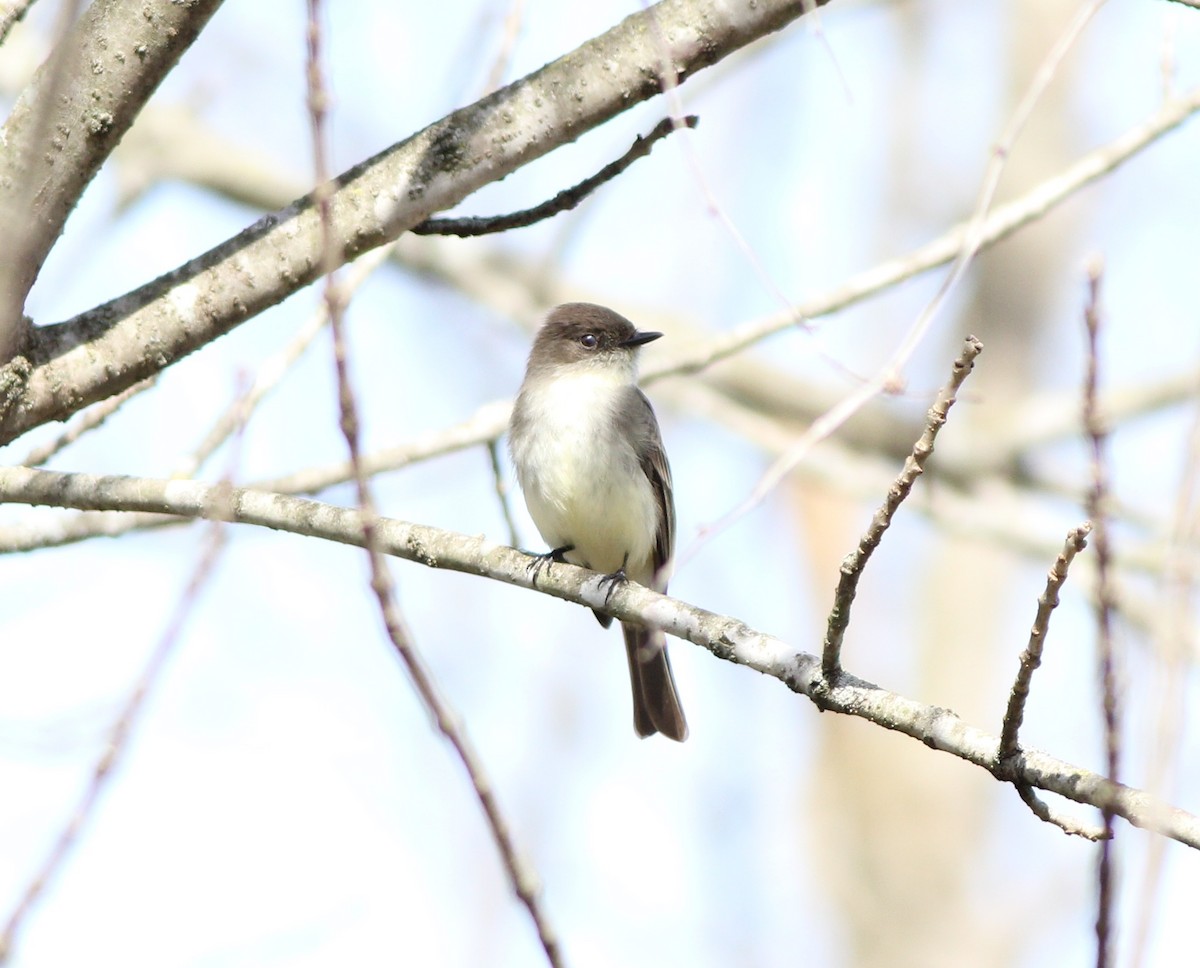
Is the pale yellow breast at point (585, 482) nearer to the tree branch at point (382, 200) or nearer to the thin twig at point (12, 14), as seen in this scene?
the tree branch at point (382, 200)

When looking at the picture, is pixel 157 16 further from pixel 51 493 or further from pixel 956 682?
pixel 956 682

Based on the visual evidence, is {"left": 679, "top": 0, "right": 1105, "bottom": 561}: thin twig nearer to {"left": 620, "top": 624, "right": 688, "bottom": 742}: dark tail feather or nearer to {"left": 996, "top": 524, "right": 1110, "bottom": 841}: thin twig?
{"left": 996, "top": 524, "right": 1110, "bottom": 841}: thin twig

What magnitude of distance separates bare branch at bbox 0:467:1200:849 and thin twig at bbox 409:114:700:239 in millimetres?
731

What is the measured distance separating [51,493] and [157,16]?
111 cm

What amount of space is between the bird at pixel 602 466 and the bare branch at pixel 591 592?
179 cm

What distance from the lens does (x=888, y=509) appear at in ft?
8.32

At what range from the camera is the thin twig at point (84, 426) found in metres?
3.92

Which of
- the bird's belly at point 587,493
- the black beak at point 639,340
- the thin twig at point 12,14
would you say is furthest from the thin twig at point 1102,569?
the black beak at point 639,340

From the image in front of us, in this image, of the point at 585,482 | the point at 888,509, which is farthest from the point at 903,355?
the point at 585,482

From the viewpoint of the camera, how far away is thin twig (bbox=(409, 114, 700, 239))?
336cm

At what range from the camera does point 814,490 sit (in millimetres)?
13859

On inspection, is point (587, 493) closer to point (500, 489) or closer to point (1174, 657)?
point (500, 489)

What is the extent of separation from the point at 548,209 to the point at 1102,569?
83.0 inches

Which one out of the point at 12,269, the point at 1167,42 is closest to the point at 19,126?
the point at 12,269
